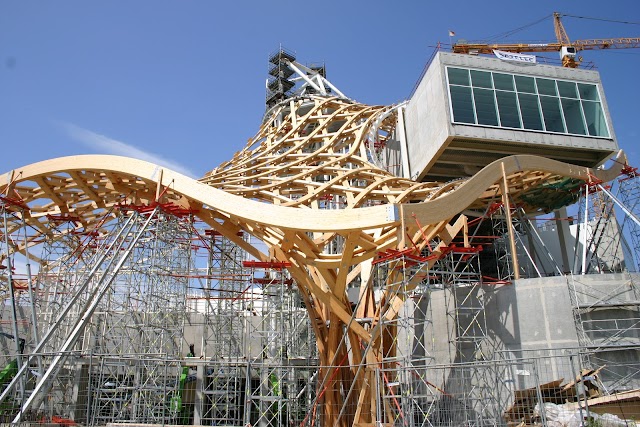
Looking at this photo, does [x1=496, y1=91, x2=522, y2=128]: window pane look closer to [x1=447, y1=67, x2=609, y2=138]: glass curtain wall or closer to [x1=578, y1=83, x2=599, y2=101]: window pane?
[x1=447, y1=67, x2=609, y2=138]: glass curtain wall

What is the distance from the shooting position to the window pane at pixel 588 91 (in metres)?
26.4

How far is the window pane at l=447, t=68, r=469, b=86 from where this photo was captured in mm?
24828

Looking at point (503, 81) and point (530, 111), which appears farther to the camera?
point (503, 81)

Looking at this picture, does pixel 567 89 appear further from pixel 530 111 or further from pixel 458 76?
pixel 458 76

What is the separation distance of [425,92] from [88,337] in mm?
19766

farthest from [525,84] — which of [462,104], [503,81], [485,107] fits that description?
[462,104]

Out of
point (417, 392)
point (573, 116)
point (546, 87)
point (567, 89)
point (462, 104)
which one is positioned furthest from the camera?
point (567, 89)

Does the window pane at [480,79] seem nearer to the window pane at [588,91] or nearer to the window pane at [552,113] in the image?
the window pane at [552,113]

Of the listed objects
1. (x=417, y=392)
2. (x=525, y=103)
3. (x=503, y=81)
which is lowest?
(x=417, y=392)

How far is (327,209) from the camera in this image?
20156 millimetres

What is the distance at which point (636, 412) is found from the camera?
14367 mm

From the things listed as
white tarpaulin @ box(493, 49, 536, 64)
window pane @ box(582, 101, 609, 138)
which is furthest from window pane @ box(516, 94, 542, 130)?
window pane @ box(582, 101, 609, 138)

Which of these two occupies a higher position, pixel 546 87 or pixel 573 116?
pixel 546 87

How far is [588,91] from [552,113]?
2491 mm
